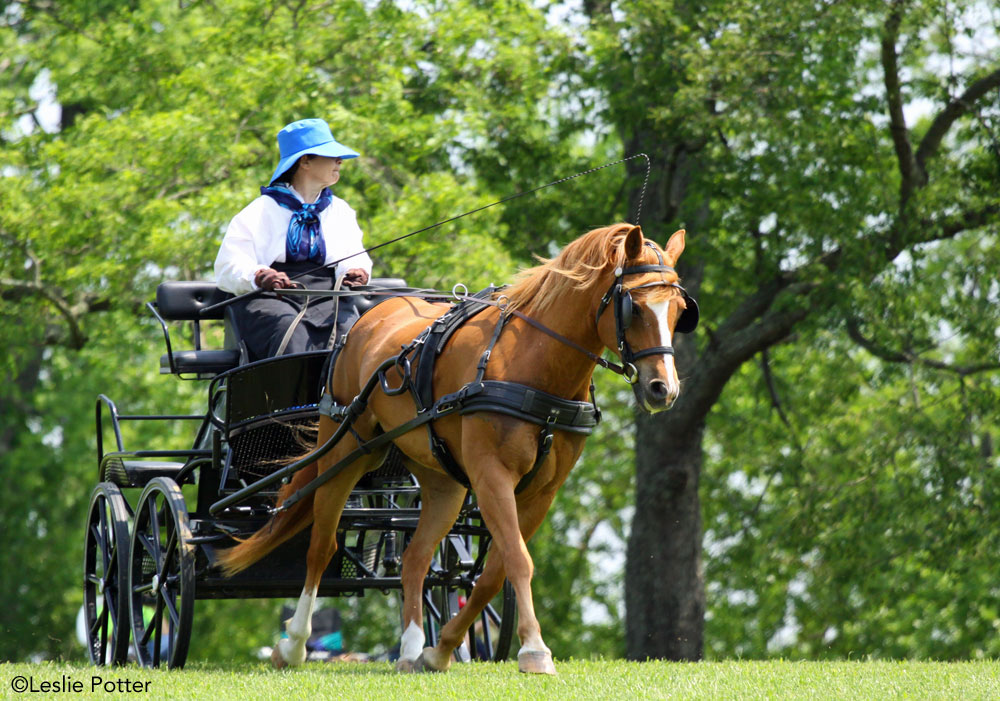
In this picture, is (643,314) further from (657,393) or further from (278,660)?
(278,660)

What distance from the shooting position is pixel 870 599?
16.3 meters

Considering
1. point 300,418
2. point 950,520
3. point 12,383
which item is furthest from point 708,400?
point 12,383

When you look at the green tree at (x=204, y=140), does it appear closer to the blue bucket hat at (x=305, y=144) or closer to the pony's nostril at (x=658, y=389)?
the blue bucket hat at (x=305, y=144)

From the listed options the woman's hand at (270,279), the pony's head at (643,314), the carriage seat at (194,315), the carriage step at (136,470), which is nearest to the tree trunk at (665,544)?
the carriage step at (136,470)

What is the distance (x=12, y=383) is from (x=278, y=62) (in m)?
10.6

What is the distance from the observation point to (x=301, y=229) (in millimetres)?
6898

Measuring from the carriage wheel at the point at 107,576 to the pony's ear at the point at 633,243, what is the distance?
326cm

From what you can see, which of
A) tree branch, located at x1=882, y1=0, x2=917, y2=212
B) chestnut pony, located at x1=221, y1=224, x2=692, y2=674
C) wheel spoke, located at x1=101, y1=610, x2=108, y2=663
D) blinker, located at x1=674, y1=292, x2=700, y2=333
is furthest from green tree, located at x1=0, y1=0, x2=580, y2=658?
blinker, located at x1=674, y1=292, x2=700, y2=333

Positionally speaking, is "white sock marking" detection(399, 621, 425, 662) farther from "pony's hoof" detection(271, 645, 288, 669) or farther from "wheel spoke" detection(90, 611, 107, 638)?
"wheel spoke" detection(90, 611, 107, 638)

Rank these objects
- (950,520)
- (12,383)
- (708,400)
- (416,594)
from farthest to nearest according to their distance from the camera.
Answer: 1. (12,383)
2. (708,400)
3. (950,520)
4. (416,594)

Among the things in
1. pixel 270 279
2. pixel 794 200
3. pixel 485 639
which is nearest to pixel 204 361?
pixel 270 279

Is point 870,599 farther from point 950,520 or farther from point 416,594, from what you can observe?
point 416,594

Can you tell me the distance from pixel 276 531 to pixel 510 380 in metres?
1.76

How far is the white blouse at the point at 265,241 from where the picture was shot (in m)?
6.62
